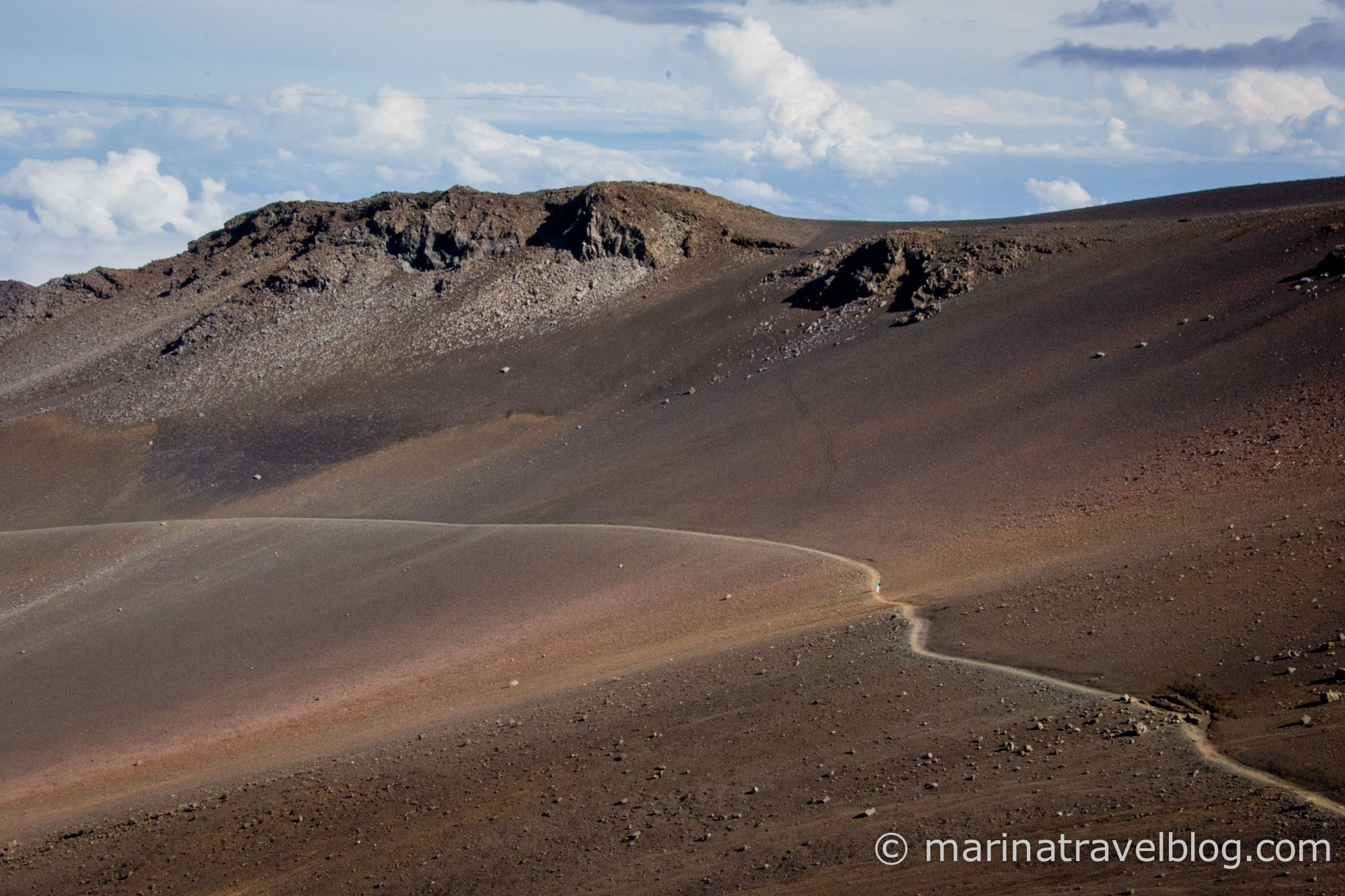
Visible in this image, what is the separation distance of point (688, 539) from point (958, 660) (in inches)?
398

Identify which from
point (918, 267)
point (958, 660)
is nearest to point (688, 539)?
point (958, 660)

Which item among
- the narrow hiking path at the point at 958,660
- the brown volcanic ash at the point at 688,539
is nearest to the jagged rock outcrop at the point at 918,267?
the brown volcanic ash at the point at 688,539

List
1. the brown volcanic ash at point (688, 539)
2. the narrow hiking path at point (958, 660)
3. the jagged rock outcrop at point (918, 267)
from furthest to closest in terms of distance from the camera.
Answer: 1. the jagged rock outcrop at point (918, 267)
2. the brown volcanic ash at point (688, 539)
3. the narrow hiking path at point (958, 660)

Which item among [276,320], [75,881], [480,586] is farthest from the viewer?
[276,320]

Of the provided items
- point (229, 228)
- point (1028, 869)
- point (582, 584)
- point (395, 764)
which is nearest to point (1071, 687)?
point (1028, 869)

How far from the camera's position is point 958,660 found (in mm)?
13773

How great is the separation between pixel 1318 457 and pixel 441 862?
15.5 meters

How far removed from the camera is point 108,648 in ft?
74.0

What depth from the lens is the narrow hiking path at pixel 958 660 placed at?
973 centimetres

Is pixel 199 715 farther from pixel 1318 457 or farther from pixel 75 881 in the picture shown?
pixel 1318 457

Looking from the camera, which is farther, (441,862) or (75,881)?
(75,881)

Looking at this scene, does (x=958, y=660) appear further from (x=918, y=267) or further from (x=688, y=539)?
(x=918, y=267)

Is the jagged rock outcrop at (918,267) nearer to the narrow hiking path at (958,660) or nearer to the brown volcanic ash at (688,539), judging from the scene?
the brown volcanic ash at (688,539)

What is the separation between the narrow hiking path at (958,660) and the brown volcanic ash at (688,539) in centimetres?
13
